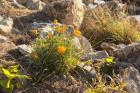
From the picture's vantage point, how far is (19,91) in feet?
15.1

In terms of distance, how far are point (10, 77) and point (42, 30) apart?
1346 millimetres

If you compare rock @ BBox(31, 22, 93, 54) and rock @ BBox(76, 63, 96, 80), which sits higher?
rock @ BBox(31, 22, 93, 54)

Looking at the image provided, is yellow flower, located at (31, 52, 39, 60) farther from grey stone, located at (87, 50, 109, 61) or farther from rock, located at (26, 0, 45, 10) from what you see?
rock, located at (26, 0, 45, 10)

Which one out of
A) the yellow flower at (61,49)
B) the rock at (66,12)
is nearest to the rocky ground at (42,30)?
the rock at (66,12)

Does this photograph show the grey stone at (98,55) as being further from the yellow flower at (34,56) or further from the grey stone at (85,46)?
the yellow flower at (34,56)

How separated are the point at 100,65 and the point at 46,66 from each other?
0.80m

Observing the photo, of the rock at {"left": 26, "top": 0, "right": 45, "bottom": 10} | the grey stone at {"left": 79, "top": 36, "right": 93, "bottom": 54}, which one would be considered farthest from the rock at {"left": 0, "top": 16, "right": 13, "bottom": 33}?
the rock at {"left": 26, "top": 0, "right": 45, "bottom": 10}

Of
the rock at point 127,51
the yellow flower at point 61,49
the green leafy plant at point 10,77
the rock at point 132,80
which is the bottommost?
the rock at point 132,80

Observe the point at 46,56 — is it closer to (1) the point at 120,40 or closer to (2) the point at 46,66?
(2) the point at 46,66

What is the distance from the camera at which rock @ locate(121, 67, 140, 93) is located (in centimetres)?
485

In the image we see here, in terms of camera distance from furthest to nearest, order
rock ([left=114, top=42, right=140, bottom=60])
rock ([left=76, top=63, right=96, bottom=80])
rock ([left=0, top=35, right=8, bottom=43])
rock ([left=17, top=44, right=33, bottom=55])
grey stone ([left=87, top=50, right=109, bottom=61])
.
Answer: rock ([left=0, top=35, right=8, bottom=43]) < rock ([left=114, top=42, right=140, bottom=60]) < grey stone ([left=87, top=50, right=109, bottom=61]) < rock ([left=17, top=44, right=33, bottom=55]) < rock ([left=76, top=63, right=96, bottom=80])

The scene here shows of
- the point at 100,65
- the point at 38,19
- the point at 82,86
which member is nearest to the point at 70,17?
the point at 38,19

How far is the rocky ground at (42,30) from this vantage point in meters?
4.83

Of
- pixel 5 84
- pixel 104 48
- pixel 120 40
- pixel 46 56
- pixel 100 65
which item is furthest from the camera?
pixel 120 40
